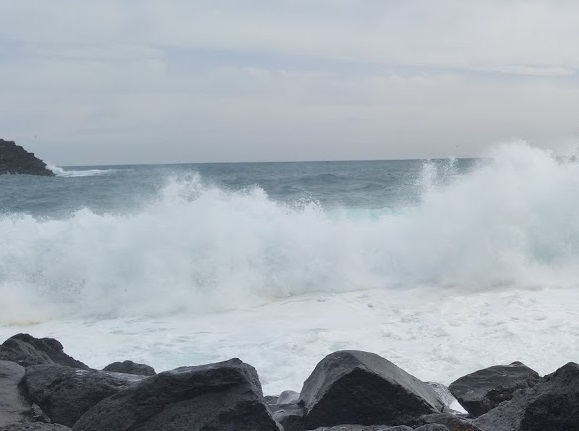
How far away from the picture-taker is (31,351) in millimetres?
5285

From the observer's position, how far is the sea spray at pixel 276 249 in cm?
1080

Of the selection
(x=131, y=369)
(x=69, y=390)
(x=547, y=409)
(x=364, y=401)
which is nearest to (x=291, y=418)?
(x=364, y=401)

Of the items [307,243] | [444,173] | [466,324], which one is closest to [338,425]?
[466,324]

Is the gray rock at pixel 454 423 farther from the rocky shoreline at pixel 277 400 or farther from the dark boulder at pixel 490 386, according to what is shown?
the dark boulder at pixel 490 386

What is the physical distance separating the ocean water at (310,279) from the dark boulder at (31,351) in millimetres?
1382

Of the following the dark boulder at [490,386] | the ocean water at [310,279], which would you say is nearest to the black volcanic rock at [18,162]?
the ocean water at [310,279]

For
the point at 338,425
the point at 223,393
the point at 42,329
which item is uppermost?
the point at 223,393

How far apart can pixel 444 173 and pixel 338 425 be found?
1310 cm

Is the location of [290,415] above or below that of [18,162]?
below

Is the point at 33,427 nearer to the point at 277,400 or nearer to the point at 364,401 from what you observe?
the point at 364,401

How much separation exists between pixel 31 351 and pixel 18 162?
4696cm

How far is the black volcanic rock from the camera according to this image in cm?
4853

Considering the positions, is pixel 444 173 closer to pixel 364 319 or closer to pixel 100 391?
pixel 364 319

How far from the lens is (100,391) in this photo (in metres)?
4.11
